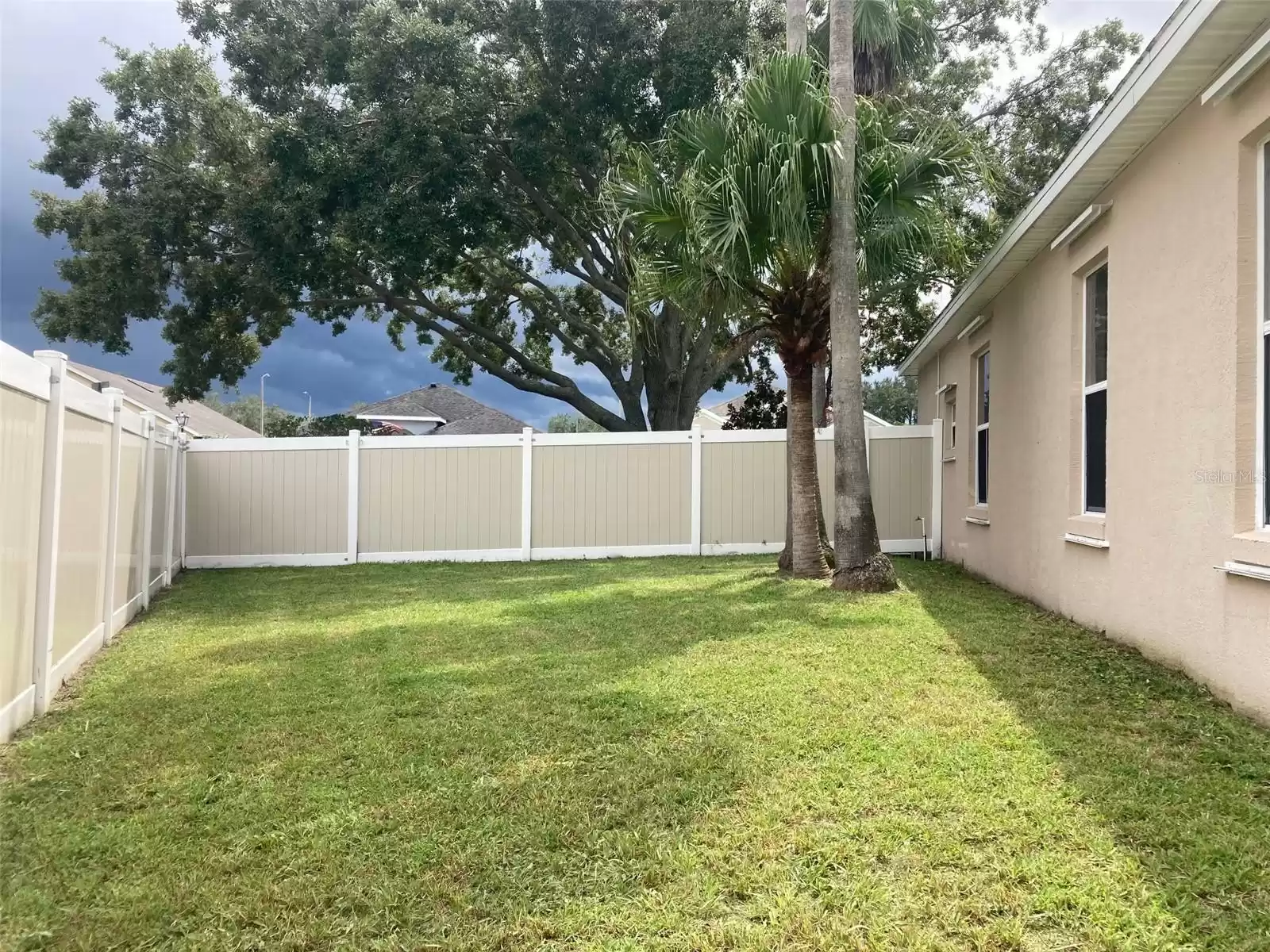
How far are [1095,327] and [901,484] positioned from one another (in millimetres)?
5257

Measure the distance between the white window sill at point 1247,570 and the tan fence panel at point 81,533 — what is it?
5661mm

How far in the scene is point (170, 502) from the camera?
27.9 feet

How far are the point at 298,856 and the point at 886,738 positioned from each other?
7.50ft

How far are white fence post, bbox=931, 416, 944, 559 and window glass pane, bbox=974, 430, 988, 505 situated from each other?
141 cm

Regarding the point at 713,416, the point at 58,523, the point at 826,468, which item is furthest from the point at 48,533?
the point at 713,416

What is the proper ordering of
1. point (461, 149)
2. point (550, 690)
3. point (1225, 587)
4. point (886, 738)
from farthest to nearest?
1. point (461, 149)
2. point (550, 690)
3. point (1225, 587)
4. point (886, 738)

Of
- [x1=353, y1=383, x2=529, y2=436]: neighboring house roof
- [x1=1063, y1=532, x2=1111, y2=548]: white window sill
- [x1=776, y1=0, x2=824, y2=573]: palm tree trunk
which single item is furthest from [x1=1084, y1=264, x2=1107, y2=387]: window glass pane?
[x1=353, y1=383, x2=529, y2=436]: neighboring house roof

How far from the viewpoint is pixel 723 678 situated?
434 centimetres

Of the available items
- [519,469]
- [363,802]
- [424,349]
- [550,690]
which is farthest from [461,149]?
[363,802]

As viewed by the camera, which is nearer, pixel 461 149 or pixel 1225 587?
pixel 1225 587

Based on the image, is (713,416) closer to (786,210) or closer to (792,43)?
(792,43)

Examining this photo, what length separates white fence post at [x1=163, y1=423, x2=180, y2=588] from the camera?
8.31m

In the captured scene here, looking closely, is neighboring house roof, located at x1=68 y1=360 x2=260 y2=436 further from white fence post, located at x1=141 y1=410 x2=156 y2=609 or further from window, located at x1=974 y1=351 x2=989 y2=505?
window, located at x1=974 y1=351 x2=989 y2=505

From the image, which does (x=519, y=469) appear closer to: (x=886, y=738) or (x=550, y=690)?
(x=550, y=690)
